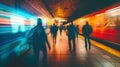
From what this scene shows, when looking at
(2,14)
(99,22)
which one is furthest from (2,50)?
(99,22)

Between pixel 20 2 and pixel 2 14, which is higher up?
pixel 20 2

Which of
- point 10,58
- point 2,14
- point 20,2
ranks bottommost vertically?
point 10,58

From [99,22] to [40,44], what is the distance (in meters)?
12.3

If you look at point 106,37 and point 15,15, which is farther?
point 106,37

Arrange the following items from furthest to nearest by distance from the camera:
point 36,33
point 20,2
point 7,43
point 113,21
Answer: point 113,21 < point 20,2 < point 7,43 < point 36,33

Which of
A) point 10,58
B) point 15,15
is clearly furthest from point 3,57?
point 15,15

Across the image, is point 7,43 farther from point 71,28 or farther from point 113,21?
point 113,21

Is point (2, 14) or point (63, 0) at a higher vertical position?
point (63, 0)

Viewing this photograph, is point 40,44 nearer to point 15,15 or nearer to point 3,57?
point 3,57

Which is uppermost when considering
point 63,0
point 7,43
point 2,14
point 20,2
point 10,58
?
point 63,0

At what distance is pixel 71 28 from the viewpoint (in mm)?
12773

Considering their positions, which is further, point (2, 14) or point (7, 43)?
point (7, 43)

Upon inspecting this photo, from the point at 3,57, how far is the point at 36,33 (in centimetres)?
162

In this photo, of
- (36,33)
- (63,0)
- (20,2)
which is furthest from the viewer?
(63,0)
